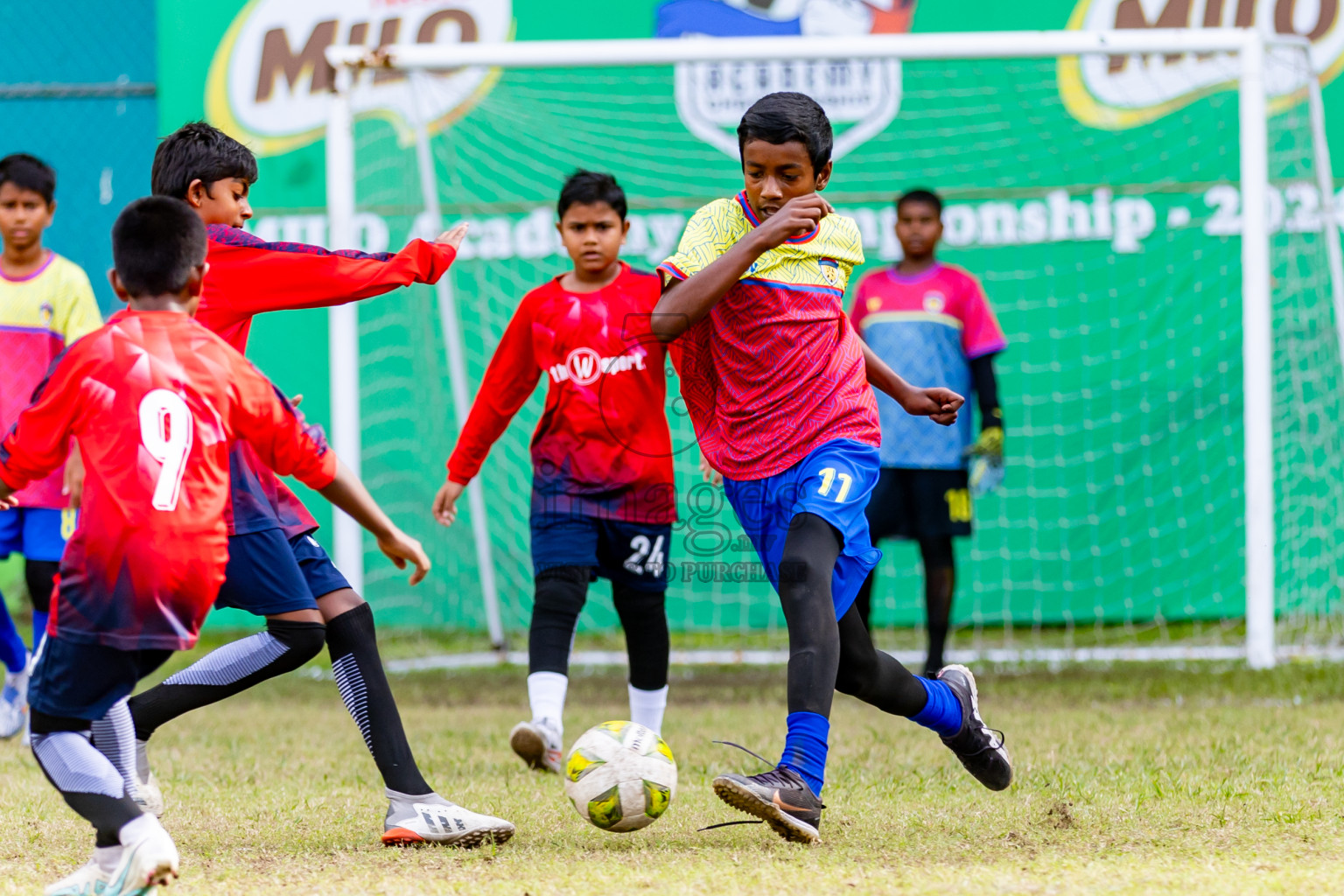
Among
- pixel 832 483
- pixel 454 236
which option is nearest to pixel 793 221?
pixel 832 483

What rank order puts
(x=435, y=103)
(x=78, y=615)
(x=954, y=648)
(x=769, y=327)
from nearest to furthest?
(x=78, y=615) → (x=769, y=327) → (x=954, y=648) → (x=435, y=103)

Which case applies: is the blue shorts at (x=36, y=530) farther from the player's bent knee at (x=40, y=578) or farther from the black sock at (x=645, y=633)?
the black sock at (x=645, y=633)

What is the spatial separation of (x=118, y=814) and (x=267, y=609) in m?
0.65

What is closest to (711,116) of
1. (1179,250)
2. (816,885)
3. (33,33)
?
(1179,250)

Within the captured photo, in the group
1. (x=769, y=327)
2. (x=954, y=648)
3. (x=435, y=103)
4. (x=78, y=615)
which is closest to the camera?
(x=78, y=615)

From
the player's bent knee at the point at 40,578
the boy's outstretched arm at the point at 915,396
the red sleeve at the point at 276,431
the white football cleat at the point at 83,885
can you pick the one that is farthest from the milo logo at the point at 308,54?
the white football cleat at the point at 83,885

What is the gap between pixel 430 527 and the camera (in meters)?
7.59

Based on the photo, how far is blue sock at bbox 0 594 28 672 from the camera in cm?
495

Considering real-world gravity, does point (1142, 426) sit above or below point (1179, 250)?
below

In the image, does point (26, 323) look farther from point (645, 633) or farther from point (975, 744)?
point (975, 744)

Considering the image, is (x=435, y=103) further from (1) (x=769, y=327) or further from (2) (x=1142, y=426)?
(1) (x=769, y=327)

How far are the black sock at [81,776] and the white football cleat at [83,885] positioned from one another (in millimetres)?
90

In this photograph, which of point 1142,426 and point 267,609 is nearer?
point 267,609

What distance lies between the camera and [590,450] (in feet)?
13.9
